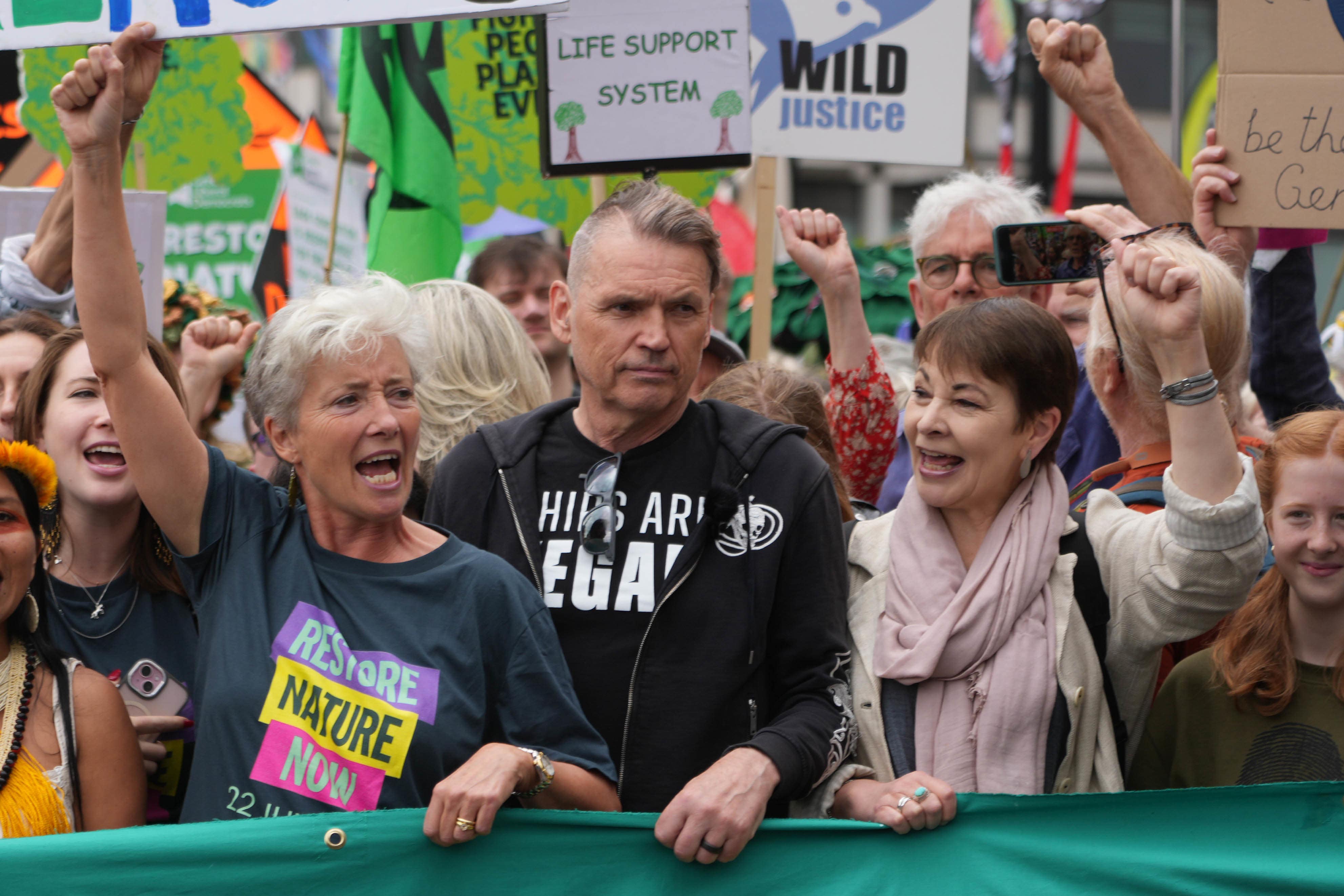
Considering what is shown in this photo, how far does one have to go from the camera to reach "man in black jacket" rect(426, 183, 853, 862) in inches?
103

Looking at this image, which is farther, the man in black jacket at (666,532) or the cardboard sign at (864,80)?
the cardboard sign at (864,80)

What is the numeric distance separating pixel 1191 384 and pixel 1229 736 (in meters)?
0.71

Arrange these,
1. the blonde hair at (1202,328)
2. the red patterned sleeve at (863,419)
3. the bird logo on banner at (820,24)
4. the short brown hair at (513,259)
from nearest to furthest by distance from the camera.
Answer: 1. the blonde hair at (1202,328)
2. the red patterned sleeve at (863,419)
3. the bird logo on banner at (820,24)
4. the short brown hair at (513,259)

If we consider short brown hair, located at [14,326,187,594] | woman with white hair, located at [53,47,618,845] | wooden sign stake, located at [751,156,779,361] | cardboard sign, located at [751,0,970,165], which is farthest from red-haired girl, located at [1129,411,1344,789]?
cardboard sign, located at [751,0,970,165]

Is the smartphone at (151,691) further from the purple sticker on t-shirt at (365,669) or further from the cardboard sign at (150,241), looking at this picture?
the cardboard sign at (150,241)

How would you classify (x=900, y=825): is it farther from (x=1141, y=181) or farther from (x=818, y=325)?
(x=818, y=325)

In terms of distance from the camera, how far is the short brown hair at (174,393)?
113 inches

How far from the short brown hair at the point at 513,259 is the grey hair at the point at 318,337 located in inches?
106

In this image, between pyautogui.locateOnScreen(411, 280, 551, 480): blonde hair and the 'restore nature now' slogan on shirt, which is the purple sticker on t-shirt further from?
pyautogui.locateOnScreen(411, 280, 551, 480): blonde hair

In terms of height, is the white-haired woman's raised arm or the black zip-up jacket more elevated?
the white-haired woman's raised arm

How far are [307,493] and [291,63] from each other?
28.7 meters

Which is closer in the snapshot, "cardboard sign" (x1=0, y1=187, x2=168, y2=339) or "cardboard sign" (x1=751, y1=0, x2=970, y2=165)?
"cardboard sign" (x1=0, y1=187, x2=168, y2=339)

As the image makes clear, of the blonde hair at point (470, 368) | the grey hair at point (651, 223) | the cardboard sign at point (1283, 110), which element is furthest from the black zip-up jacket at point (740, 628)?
the cardboard sign at point (1283, 110)

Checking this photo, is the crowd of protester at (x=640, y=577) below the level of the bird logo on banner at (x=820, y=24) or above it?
below
